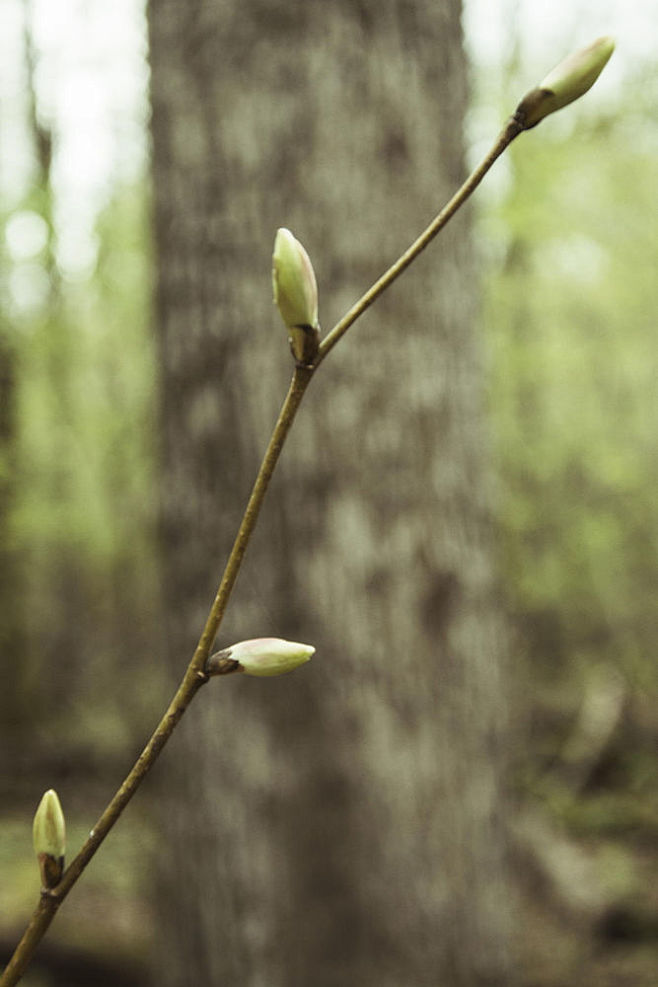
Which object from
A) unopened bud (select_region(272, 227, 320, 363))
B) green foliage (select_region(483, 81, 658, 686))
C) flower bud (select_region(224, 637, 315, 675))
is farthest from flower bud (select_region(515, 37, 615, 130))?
green foliage (select_region(483, 81, 658, 686))

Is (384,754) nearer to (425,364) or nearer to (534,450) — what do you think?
(425,364)

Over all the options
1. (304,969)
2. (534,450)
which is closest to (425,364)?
(304,969)

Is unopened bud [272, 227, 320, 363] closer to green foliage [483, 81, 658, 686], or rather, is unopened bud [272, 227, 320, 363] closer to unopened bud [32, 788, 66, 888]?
unopened bud [32, 788, 66, 888]

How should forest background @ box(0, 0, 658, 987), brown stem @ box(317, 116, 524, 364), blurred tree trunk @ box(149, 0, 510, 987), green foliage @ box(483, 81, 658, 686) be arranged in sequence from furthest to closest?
green foliage @ box(483, 81, 658, 686)
forest background @ box(0, 0, 658, 987)
blurred tree trunk @ box(149, 0, 510, 987)
brown stem @ box(317, 116, 524, 364)

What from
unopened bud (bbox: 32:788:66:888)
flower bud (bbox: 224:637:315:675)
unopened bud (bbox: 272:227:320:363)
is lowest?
unopened bud (bbox: 32:788:66:888)

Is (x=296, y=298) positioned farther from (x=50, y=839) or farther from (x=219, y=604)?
(x=50, y=839)
